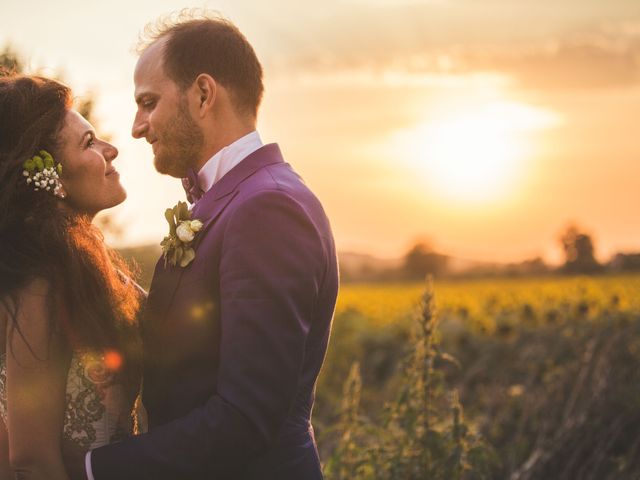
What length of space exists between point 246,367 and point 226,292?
228 millimetres

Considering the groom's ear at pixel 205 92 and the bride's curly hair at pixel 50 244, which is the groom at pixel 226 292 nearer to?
the groom's ear at pixel 205 92

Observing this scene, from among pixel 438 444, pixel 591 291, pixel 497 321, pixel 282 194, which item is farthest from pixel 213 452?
pixel 591 291

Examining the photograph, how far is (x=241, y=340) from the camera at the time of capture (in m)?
2.36

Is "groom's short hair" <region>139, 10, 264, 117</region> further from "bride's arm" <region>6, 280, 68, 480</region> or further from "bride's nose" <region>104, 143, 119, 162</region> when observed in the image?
"bride's arm" <region>6, 280, 68, 480</region>

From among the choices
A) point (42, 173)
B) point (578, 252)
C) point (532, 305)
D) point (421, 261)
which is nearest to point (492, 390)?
point (532, 305)

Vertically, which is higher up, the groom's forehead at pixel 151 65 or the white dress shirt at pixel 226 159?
the groom's forehead at pixel 151 65

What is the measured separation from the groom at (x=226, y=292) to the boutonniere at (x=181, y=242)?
1.1 inches

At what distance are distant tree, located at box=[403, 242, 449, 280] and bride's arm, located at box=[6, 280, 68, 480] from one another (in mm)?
30160

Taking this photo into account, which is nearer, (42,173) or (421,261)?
(42,173)

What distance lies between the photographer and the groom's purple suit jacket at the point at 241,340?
7.78 feet

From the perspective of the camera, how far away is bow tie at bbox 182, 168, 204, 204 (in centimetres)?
302

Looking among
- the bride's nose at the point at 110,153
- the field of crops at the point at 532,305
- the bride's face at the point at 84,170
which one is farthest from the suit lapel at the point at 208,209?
the field of crops at the point at 532,305

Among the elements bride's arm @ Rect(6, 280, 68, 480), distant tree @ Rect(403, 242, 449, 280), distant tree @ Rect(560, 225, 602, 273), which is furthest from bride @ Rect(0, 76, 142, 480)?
distant tree @ Rect(403, 242, 449, 280)

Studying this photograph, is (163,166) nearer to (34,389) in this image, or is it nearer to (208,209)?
(208,209)
